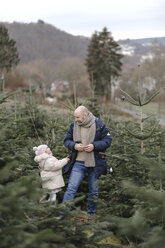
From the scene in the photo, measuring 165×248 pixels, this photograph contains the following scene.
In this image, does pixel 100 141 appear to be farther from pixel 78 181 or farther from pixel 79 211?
pixel 79 211

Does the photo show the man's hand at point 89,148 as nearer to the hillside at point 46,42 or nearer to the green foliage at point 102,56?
the green foliage at point 102,56

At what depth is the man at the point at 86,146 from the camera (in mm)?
4699

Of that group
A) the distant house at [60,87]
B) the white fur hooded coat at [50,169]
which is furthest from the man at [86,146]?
the distant house at [60,87]

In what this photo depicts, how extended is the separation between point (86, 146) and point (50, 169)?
680 mm

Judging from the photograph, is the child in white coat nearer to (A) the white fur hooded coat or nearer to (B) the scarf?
(A) the white fur hooded coat

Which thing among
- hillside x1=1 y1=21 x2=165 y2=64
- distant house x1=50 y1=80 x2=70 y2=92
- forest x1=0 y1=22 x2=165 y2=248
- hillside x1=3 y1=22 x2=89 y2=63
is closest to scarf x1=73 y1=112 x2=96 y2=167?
forest x1=0 y1=22 x2=165 y2=248

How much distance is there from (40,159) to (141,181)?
158 centimetres

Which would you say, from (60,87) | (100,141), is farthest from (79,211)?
(60,87)

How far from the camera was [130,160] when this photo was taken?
4344 millimetres

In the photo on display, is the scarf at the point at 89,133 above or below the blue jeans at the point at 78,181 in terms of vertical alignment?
above

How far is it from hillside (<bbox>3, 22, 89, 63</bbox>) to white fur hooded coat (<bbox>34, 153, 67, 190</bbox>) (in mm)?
120405

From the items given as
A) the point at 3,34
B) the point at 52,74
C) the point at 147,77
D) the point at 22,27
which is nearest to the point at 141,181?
the point at 3,34

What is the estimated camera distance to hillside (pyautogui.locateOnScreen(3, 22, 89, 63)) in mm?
127562

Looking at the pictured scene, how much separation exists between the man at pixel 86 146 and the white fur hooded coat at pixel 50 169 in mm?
199
